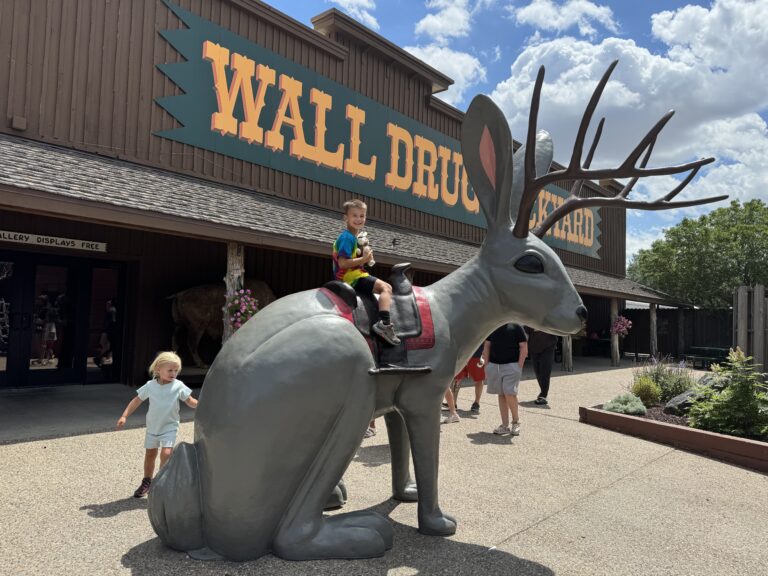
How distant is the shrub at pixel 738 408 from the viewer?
5906mm

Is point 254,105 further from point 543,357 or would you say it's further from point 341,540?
point 341,540

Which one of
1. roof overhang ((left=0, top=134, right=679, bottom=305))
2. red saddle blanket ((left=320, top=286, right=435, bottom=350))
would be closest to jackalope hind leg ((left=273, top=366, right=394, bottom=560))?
red saddle blanket ((left=320, top=286, right=435, bottom=350))

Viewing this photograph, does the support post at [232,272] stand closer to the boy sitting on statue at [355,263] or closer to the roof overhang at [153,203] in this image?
the roof overhang at [153,203]

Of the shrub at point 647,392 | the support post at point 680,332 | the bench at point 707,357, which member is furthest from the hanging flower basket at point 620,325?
the shrub at point 647,392

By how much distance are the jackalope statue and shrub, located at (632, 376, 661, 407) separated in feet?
19.0

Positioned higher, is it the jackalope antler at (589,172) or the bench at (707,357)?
the jackalope antler at (589,172)

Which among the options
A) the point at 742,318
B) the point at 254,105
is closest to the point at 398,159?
the point at 254,105

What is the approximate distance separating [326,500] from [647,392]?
704 cm

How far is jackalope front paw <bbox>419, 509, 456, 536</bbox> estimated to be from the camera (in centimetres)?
315

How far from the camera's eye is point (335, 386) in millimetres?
2613

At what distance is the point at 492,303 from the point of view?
10.8 feet

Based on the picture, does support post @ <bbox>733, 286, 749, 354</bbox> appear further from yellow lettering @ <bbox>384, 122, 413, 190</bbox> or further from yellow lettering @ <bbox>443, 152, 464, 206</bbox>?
yellow lettering @ <bbox>443, 152, 464, 206</bbox>

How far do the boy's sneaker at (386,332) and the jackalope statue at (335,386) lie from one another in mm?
92

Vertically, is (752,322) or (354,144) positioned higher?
(354,144)
